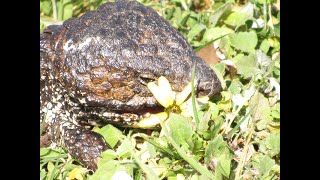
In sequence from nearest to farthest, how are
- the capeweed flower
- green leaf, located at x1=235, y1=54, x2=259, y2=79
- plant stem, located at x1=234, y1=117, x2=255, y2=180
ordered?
plant stem, located at x1=234, y1=117, x2=255, y2=180 < the capeweed flower < green leaf, located at x1=235, y1=54, x2=259, y2=79

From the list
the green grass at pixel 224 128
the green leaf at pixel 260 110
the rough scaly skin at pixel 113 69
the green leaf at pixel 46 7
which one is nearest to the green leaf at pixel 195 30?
the green grass at pixel 224 128

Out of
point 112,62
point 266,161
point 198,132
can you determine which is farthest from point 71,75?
point 266,161

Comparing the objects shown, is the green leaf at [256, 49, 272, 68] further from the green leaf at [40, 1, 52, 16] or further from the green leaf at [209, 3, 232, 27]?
the green leaf at [40, 1, 52, 16]

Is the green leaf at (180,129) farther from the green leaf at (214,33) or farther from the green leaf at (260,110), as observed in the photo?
the green leaf at (214,33)

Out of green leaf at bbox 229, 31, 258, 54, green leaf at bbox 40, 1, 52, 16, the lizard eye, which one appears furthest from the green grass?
Answer: green leaf at bbox 40, 1, 52, 16

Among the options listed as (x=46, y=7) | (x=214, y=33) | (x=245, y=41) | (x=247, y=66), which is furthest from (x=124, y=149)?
(x=46, y=7)

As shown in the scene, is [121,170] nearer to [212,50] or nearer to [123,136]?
[123,136]
